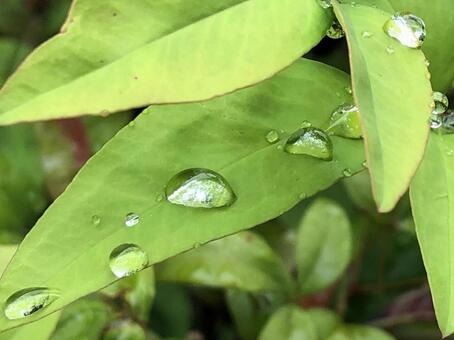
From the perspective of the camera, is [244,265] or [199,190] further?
[244,265]

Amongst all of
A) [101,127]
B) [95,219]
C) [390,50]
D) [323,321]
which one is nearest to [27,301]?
[95,219]

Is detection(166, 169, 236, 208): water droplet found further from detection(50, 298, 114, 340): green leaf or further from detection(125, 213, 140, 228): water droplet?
detection(50, 298, 114, 340): green leaf

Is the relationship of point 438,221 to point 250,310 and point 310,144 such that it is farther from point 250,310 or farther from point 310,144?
point 250,310

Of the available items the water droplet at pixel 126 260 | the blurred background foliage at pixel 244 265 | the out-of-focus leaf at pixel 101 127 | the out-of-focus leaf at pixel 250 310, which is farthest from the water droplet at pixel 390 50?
the out-of-focus leaf at pixel 101 127

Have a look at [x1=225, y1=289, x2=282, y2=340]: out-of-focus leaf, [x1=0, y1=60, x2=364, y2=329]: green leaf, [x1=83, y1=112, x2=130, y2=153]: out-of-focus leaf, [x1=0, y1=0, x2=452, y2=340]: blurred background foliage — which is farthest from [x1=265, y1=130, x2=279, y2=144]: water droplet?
[x1=83, y1=112, x2=130, y2=153]: out-of-focus leaf

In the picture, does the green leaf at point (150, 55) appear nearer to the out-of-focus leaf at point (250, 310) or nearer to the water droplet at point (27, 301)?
the water droplet at point (27, 301)

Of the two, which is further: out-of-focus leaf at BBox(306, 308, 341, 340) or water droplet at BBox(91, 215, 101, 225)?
out-of-focus leaf at BBox(306, 308, 341, 340)
